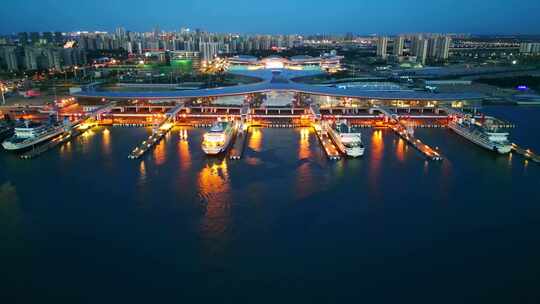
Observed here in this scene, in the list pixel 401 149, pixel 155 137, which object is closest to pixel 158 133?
pixel 155 137

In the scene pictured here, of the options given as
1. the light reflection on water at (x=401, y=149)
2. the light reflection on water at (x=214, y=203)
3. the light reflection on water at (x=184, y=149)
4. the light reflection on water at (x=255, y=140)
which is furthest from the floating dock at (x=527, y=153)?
the light reflection on water at (x=184, y=149)

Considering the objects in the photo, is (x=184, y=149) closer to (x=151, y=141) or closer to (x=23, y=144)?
(x=151, y=141)

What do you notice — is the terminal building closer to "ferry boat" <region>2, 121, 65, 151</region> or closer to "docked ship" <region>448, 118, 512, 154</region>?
"docked ship" <region>448, 118, 512, 154</region>

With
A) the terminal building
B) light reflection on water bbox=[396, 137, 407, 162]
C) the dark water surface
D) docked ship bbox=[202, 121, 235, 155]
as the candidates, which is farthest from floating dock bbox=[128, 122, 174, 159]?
the terminal building

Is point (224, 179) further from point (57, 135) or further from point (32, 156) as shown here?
point (57, 135)

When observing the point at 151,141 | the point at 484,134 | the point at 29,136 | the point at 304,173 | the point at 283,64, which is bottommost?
the point at 304,173

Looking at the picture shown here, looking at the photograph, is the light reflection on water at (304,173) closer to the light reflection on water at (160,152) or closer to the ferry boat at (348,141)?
the ferry boat at (348,141)
